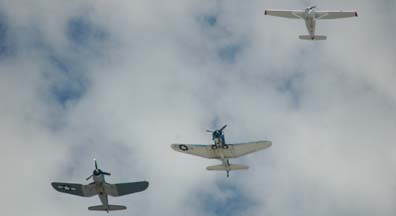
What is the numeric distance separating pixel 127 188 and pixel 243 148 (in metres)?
16.5

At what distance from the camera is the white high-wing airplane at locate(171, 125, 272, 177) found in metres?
82.4

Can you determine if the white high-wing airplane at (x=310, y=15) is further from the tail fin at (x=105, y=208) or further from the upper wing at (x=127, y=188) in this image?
the tail fin at (x=105, y=208)

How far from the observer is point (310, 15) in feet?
346

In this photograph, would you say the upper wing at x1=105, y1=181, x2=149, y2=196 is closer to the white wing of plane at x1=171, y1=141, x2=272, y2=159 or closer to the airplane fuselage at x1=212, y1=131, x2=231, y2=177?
the white wing of plane at x1=171, y1=141, x2=272, y2=159

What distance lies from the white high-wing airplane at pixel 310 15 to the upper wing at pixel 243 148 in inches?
1059

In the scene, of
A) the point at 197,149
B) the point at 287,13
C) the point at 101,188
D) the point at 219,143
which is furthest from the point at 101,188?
the point at 287,13

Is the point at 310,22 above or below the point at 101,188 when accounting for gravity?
above

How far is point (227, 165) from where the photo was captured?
8400 centimetres

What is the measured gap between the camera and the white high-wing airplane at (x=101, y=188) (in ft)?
272

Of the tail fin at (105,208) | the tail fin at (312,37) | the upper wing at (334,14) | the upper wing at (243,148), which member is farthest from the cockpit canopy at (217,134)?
the upper wing at (334,14)

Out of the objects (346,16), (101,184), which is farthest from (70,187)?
(346,16)

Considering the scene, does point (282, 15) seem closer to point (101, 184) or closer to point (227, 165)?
point (227, 165)

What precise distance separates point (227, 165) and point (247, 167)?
8.57 feet

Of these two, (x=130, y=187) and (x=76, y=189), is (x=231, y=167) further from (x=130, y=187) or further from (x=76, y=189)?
(x=76, y=189)
